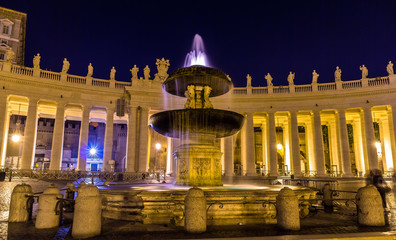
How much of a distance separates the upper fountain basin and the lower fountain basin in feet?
7.02

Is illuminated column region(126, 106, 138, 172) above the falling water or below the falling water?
below

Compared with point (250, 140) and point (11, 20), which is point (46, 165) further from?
point (250, 140)

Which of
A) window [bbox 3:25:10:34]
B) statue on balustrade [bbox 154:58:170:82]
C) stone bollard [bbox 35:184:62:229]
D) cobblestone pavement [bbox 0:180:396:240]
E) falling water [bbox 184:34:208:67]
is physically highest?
window [bbox 3:25:10:34]

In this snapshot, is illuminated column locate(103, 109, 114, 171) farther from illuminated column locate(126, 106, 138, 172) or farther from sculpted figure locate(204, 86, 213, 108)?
sculpted figure locate(204, 86, 213, 108)

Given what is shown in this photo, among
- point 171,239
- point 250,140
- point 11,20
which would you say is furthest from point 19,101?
point 171,239

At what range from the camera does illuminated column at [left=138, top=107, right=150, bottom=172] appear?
3731cm

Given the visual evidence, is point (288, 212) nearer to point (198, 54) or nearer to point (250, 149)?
point (198, 54)

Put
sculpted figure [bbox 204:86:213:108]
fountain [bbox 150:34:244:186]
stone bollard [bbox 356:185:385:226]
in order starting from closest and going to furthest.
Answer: stone bollard [bbox 356:185:385:226] < fountain [bbox 150:34:244:186] < sculpted figure [bbox 204:86:213:108]

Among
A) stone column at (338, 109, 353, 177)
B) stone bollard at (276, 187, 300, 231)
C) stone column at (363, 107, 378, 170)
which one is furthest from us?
stone column at (338, 109, 353, 177)

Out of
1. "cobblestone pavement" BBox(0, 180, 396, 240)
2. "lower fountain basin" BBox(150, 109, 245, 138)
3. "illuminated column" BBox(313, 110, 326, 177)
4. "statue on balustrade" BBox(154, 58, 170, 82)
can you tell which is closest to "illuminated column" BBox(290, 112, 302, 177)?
"illuminated column" BBox(313, 110, 326, 177)

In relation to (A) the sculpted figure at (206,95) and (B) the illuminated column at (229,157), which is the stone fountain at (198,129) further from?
(B) the illuminated column at (229,157)

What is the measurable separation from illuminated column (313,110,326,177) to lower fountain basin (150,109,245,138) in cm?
2924

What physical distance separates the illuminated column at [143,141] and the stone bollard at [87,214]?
99.8 feet

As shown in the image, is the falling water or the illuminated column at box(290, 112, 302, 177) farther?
the illuminated column at box(290, 112, 302, 177)
